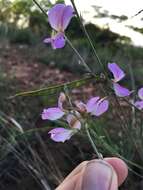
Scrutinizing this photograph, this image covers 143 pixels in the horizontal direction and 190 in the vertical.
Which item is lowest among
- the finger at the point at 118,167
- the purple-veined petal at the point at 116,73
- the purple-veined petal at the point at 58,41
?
the finger at the point at 118,167

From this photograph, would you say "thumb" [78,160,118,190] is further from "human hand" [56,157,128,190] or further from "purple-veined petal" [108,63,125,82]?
"purple-veined petal" [108,63,125,82]

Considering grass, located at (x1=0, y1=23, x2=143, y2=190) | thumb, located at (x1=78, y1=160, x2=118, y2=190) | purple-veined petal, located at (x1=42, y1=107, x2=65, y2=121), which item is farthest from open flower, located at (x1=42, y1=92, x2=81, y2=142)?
grass, located at (x1=0, y1=23, x2=143, y2=190)

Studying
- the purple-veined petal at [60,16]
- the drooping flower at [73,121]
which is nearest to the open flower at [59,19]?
the purple-veined petal at [60,16]

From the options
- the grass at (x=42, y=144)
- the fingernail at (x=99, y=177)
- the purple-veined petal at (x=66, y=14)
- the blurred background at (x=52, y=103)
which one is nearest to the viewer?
the fingernail at (x=99, y=177)

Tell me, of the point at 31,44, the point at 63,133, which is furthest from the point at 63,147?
the point at 31,44

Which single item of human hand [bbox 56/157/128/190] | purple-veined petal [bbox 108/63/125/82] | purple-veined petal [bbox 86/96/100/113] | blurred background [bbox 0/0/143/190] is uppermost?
purple-veined petal [bbox 108/63/125/82]

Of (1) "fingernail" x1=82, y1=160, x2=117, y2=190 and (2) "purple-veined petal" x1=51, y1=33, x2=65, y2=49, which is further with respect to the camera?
(2) "purple-veined petal" x1=51, y1=33, x2=65, y2=49

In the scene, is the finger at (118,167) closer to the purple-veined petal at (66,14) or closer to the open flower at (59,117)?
the open flower at (59,117)
